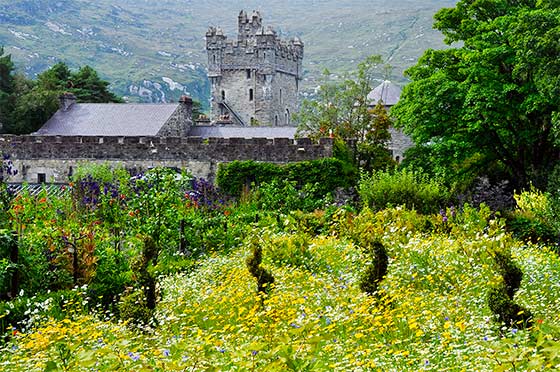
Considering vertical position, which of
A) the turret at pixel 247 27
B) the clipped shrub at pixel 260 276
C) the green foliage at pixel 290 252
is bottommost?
the green foliage at pixel 290 252

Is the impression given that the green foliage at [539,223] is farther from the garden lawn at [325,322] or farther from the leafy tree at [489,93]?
the garden lawn at [325,322]

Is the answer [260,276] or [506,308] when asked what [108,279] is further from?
[506,308]

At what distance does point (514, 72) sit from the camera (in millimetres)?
22734

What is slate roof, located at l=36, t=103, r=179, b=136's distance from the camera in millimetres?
38906

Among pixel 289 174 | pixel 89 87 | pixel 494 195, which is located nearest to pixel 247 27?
pixel 89 87

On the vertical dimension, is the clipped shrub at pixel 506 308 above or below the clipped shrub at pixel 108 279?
above

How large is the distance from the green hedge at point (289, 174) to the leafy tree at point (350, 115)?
13.9ft

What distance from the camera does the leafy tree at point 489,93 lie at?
2231 centimetres

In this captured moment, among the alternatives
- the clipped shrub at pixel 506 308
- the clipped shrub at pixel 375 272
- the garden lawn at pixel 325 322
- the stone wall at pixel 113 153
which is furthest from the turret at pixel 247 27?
the clipped shrub at pixel 506 308

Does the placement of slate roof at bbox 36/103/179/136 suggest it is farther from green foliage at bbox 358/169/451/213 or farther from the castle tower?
the castle tower

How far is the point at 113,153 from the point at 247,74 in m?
41.7

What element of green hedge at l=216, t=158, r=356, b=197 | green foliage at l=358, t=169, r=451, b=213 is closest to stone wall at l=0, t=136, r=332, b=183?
green hedge at l=216, t=158, r=356, b=197

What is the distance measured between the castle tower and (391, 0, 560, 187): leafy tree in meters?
41.4

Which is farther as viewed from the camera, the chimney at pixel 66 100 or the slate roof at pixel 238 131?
the slate roof at pixel 238 131
